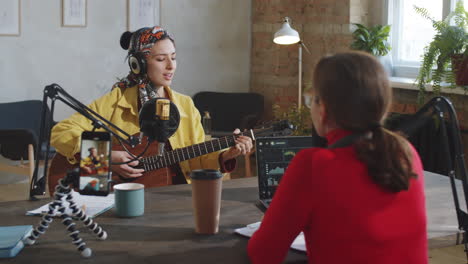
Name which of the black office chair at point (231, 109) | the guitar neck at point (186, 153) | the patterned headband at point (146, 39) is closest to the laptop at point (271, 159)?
the guitar neck at point (186, 153)

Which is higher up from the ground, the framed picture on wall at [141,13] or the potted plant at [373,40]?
the framed picture on wall at [141,13]

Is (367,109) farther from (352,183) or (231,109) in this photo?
(231,109)

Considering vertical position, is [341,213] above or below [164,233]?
above

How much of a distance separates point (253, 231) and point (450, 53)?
2.83 metres

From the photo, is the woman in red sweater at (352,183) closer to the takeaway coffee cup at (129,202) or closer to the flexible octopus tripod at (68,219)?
the flexible octopus tripod at (68,219)

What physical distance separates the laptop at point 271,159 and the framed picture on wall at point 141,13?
4.07 metres

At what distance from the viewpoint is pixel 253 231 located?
1689 mm

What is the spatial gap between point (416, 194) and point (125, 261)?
0.68m

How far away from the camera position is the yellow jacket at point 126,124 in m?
2.49

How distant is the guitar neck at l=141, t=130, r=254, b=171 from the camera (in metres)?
2.51

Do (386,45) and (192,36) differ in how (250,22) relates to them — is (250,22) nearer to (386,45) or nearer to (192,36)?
(192,36)

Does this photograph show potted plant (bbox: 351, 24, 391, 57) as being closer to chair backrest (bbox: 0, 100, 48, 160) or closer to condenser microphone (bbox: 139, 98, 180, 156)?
chair backrest (bbox: 0, 100, 48, 160)

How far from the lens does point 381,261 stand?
1.32 m

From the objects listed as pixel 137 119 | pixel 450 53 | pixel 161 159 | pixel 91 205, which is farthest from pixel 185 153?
pixel 450 53
